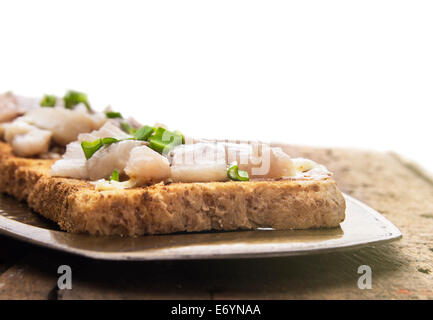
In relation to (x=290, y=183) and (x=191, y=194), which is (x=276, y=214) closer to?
(x=290, y=183)

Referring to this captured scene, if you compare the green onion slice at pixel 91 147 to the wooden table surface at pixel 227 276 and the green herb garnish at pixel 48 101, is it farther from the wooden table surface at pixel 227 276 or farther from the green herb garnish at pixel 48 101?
the green herb garnish at pixel 48 101

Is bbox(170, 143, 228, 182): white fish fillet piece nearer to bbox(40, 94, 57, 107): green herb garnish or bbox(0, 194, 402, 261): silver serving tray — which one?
bbox(0, 194, 402, 261): silver serving tray

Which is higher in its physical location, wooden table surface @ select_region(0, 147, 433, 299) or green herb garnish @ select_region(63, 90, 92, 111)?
green herb garnish @ select_region(63, 90, 92, 111)

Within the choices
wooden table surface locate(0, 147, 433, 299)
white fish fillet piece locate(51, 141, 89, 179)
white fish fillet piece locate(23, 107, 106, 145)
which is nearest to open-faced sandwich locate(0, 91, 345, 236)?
white fish fillet piece locate(51, 141, 89, 179)

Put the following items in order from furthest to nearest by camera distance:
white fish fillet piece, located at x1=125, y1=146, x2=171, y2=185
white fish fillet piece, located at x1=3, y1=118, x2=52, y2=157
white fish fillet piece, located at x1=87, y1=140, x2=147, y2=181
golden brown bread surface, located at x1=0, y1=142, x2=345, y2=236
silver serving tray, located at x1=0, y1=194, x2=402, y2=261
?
1. white fish fillet piece, located at x1=3, y1=118, x2=52, y2=157
2. white fish fillet piece, located at x1=87, y1=140, x2=147, y2=181
3. white fish fillet piece, located at x1=125, y1=146, x2=171, y2=185
4. golden brown bread surface, located at x1=0, y1=142, x2=345, y2=236
5. silver serving tray, located at x1=0, y1=194, x2=402, y2=261

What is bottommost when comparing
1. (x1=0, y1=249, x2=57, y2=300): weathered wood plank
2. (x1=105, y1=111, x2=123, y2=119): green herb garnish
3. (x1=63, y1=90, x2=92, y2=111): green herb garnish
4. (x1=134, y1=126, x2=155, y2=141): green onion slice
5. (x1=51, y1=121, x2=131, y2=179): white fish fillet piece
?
(x1=0, y1=249, x2=57, y2=300): weathered wood plank

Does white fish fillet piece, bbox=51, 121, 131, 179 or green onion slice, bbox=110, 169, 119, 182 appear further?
white fish fillet piece, bbox=51, 121, 131, 179

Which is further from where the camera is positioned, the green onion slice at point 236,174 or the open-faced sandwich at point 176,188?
the green onion slice at point 236,174

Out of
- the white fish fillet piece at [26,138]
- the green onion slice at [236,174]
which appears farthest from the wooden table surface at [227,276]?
the white fish fillet piece at [26,138]
